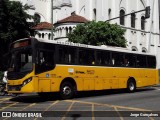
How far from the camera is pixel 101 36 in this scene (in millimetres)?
39312

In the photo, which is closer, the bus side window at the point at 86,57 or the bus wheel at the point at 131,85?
the bus side window at the point at 86,57

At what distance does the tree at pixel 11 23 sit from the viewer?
31047 mm

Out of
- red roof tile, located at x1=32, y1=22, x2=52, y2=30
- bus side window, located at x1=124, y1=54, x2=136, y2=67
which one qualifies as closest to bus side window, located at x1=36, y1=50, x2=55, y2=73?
bus side window, located at x1=124, y1=54, x2=136, y2=67

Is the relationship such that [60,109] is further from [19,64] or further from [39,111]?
[19,64]

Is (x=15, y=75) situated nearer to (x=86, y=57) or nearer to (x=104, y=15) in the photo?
(x=86, y=57)

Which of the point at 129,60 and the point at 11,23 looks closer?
the point at 129,60

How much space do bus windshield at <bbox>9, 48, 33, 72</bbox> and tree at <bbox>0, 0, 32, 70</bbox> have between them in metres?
14.0

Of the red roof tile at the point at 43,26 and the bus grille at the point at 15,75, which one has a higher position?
the red roof tile at the point at 43,26

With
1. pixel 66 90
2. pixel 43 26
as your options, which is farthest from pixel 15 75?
pixel 43 26

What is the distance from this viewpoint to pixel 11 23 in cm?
3175

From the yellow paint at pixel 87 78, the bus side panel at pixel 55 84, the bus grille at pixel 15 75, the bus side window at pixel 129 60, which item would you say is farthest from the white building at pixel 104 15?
the bus grille at pixel 15 75

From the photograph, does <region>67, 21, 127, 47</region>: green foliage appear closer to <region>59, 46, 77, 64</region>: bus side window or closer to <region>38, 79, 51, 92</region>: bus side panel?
<region>59, 46, 77, 64</region>: bus side window

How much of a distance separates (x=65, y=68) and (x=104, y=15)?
33.9 metres

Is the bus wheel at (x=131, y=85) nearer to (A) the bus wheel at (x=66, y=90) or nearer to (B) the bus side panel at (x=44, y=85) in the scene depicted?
(A) the bus wheel at (x=66, y=90)
